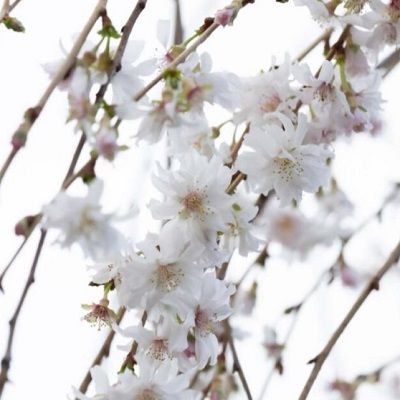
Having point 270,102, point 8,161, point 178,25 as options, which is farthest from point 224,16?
point 178,25

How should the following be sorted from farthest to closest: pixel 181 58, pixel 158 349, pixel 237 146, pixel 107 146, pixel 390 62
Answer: pixel 390 62 → pixel 237 146 → pixel 158 349 → pixel 181 58 → pixel 107 146

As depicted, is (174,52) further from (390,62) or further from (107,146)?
(390,62)

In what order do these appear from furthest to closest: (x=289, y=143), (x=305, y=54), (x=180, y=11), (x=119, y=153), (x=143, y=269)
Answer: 1. (x=180, y=11)
2. (x=305, y=54)
3. (x=289, y=143)
4. (x=143, y=269)
5. (x=119, y=153)

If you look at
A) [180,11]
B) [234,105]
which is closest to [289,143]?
[234,105]

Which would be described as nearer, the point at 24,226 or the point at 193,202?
the point at 24,226

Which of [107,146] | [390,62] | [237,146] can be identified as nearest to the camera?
[107,146]

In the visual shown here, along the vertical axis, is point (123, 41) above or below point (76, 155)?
above

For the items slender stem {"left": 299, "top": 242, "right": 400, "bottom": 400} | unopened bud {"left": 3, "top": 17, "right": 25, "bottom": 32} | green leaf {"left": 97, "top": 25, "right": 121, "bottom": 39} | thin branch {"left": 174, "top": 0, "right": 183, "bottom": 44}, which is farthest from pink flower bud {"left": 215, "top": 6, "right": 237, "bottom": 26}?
thin branch {"left": 174, "top": 0, "right": 183, "bottom": 44}

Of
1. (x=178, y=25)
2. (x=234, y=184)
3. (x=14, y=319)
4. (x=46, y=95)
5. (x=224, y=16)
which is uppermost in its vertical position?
(x=178, y=25)

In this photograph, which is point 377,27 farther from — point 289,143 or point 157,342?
point 157,342
